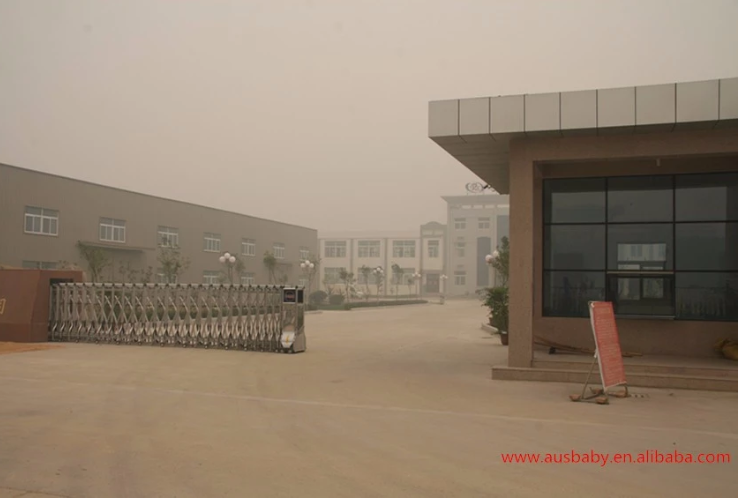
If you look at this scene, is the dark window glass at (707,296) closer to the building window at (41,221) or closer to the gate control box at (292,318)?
the gate control box at (292,318)

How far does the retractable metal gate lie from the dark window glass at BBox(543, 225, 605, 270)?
600 centimetres

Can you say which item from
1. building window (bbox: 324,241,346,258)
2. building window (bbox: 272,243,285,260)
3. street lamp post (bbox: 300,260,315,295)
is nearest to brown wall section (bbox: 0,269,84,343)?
street lamp post (bbox: 300,260,315,295)

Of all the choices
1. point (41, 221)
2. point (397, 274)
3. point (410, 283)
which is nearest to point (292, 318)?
point (41, 221)

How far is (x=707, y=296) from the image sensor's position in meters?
12.5

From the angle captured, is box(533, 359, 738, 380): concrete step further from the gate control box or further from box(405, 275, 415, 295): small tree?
box(405, 275, 415, 295): small tree

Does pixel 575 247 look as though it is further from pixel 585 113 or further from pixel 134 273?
pixel 134 273

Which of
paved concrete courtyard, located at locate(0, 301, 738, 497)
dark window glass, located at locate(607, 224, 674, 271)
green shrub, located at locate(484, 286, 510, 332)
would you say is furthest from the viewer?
green shrub, located at locate(484, 286, 510, 332)

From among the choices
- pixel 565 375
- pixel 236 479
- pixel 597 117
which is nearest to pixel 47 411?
pixel 236 479

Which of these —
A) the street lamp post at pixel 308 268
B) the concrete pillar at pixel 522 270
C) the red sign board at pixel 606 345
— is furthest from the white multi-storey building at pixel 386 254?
the red sign board at pixel 606 345

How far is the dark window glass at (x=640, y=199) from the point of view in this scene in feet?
42.5

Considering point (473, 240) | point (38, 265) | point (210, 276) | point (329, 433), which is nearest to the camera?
point (329, 433)

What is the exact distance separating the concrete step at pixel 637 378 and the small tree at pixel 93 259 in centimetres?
3253

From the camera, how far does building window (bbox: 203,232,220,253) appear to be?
2091 inches

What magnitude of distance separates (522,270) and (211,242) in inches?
→ 1756
